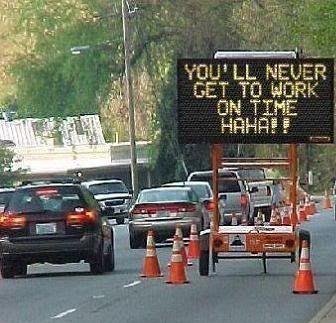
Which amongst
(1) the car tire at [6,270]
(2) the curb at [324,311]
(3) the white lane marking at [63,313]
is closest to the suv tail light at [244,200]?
(1) the car tire at [6,270]

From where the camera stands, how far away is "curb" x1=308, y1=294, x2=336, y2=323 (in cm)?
1725

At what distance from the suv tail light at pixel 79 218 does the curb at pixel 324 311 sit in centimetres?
625

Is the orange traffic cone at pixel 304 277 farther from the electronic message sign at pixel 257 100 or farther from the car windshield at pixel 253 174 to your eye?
the car windshield at pixel 253 174

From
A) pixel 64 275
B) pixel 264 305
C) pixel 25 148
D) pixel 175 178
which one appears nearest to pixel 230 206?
pixel 64 275

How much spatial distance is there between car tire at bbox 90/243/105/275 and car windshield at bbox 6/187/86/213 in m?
0.84

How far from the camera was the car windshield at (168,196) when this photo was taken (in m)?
34.4

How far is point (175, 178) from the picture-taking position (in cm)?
6719

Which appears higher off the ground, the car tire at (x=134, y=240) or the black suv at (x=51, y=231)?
the black suv at (x=51, y=231)

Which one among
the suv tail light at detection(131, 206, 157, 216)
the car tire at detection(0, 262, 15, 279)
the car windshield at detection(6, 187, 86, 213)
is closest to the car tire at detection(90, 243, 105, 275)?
the car windshield at detection(6, 187, 86, 213)

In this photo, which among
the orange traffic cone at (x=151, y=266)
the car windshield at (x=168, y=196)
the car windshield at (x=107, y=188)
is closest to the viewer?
the orange traffic cone at (x=151, y=266)

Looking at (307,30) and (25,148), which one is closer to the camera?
(307,30)

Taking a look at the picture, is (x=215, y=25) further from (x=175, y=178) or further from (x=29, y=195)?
(x=29, y=195)

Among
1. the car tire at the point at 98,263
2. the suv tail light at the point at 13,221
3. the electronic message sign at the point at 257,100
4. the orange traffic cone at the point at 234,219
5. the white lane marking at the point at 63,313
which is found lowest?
the orange traffic cone at the point at 234,219

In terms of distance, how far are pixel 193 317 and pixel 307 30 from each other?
40.5 feet
